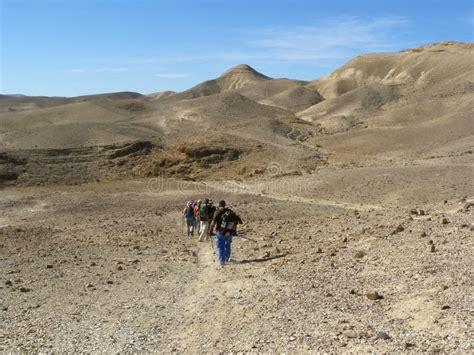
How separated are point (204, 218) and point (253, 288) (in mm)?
7291

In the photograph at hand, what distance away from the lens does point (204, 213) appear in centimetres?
1764

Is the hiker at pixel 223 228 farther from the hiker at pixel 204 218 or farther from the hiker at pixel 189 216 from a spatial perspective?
the hiker at pixel 189 216

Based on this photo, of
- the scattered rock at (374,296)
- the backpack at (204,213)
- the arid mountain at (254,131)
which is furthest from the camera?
the arid mountain at (254,131)

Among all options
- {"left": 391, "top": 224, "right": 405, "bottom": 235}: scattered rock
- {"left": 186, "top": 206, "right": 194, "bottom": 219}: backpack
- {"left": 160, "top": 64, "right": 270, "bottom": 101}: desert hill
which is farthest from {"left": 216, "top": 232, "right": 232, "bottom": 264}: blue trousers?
{"left": 160, "top": 64, "right": 270, "bottom": 101}: desert hill

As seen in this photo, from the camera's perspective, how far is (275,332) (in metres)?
8.24

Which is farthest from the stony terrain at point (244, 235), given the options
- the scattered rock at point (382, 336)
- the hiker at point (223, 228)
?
the hiker at point (223, 228)

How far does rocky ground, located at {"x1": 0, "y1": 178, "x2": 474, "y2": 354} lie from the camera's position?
26.2 feet

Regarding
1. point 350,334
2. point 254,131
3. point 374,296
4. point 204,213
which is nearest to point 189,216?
point 204,213

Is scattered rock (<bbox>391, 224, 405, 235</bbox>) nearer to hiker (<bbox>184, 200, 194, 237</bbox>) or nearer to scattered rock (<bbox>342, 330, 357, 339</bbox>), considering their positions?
scattered rock (<bbox>342, 330, 357, 339</bbox>)

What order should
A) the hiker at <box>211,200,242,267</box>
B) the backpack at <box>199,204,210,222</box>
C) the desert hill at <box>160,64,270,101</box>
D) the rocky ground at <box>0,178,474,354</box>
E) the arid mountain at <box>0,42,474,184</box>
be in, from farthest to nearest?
the desert hill at <box>160,64,270,101</box> < the arid mountain at <box>0,42,474,184</box> < the backpack at <box>199,204,210,222</box> < the hiker at <box>211,200,242,267</box> < the rocky ground at <box>0,178,474,354</box>

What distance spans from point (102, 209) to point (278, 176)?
11943 millimetres

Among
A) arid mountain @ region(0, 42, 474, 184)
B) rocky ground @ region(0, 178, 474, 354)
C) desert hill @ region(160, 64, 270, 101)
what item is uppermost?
desert hill @ region(160, 64, 270, 101)

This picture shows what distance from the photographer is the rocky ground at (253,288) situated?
7984mm

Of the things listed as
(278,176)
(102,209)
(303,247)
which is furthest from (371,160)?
(303,247)
